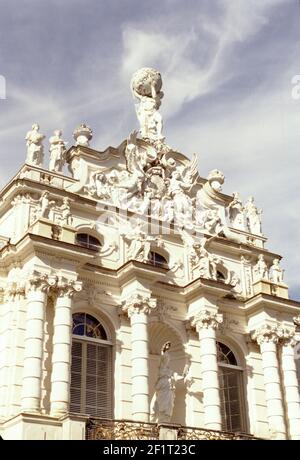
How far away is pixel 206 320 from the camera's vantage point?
26.4 meters

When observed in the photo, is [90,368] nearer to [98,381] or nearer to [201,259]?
[98,381]

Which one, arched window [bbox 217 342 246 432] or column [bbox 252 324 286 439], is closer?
column [bbox 252 324 286 439]

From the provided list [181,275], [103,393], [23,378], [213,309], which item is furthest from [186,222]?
[23,378]

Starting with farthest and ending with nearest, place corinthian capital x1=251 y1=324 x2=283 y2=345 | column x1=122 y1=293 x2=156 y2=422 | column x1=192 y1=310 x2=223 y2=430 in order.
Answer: corinthian capital x1=251 y1=324 x2=283 y2=345, column x1=192 y1=310 x2=223 y2=430, column x1=122 y1=293 x2=156 y2=422

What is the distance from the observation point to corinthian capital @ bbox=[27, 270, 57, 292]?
76.4ft

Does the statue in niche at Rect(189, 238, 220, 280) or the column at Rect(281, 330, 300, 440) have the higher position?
the statue in niche at Rect(189, 238, 220, 280)

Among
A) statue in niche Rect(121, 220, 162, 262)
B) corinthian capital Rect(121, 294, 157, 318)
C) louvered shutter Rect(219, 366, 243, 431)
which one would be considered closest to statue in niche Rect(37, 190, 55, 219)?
statue in niche Rect(121, 220, 162, 262)

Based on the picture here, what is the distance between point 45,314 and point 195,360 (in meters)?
6.17

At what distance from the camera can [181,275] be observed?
1113 inches

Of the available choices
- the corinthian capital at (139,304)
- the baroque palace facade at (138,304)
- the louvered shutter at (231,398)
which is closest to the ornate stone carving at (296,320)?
the baroque palace facade at (138,304)

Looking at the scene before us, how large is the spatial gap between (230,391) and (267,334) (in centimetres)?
252

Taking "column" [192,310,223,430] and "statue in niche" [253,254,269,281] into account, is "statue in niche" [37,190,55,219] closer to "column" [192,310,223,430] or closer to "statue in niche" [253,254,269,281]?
"column" [192,310,223,430]

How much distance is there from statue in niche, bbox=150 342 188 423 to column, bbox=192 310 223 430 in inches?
43.8
